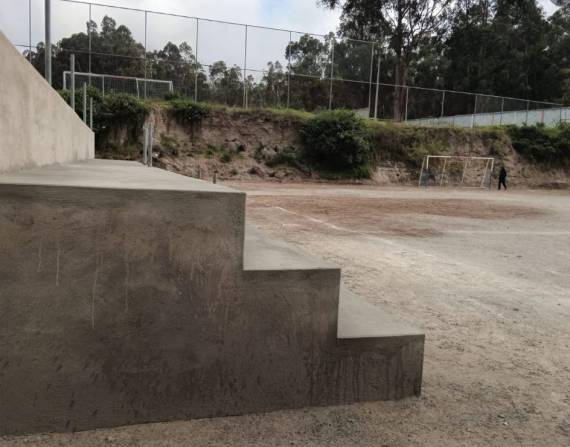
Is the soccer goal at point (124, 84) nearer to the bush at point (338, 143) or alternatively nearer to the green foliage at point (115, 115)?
the green foliage at point (115, 115)

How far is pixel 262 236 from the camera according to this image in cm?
365

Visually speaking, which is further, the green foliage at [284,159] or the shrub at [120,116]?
the green foliage at [284,159]

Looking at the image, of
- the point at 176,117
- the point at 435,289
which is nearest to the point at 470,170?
the point at 176,117

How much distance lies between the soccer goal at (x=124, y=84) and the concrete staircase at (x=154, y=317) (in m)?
26.0

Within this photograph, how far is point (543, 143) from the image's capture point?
112ft

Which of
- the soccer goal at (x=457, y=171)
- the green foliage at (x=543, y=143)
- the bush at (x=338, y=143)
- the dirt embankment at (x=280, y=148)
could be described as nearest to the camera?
the dirt embankment at (x=280, y=148)

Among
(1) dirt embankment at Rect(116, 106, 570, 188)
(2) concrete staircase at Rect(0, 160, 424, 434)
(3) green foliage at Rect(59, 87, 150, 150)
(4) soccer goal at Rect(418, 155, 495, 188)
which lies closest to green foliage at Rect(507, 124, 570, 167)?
(1) dirt embankment at Rect(116, 106, 570, 188)

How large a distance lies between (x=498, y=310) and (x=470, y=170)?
98.2 ft

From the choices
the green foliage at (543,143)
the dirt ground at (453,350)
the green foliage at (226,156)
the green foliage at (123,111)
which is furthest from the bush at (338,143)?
the dirt ground at (453,350)

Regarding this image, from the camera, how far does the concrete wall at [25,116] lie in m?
A: 3.03

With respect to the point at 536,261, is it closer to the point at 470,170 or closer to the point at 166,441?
the point at 166,441

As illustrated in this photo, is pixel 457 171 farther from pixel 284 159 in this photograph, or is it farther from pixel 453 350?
pixel 453 350

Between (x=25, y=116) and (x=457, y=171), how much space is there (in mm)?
31649

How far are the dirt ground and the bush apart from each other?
18.1 m
